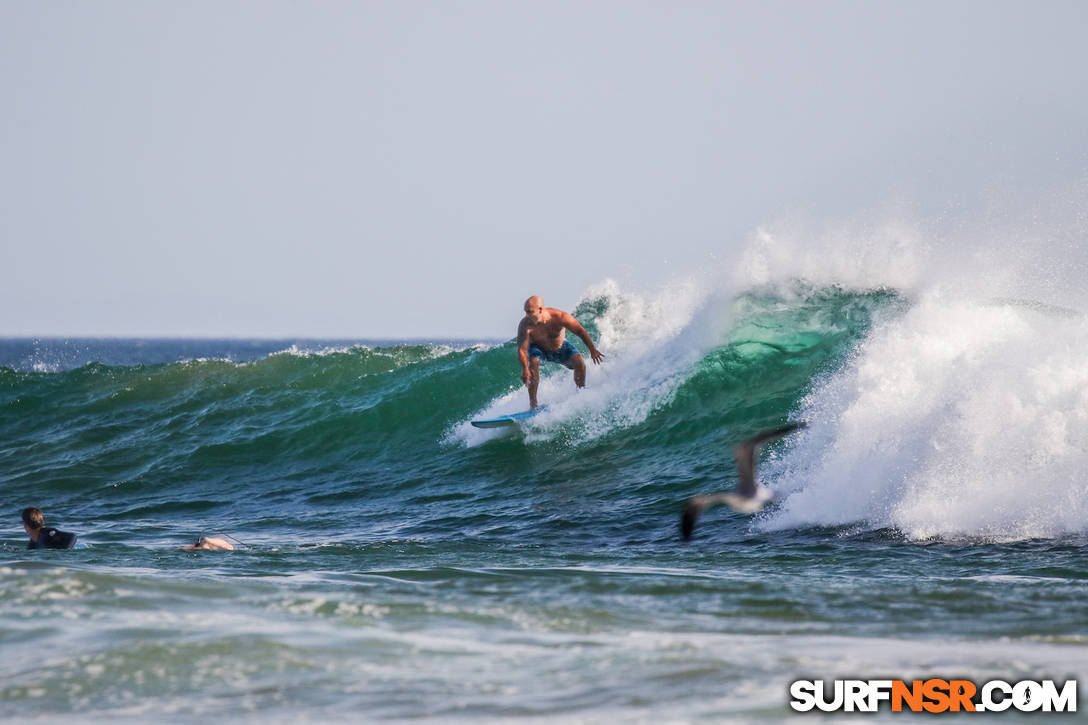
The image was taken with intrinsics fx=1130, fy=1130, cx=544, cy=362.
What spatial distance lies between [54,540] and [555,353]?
6309mm

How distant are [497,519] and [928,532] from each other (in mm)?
Answer: 4433

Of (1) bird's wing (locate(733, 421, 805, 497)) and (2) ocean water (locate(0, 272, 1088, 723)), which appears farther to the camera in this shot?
(2) ocean water (locate(0, 272, 1088, 723))

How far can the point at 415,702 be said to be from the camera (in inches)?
202

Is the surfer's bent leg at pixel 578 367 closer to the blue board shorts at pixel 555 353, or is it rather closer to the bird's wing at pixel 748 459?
the blue board shorts at pixel 555 353

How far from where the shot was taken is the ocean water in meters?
5.45

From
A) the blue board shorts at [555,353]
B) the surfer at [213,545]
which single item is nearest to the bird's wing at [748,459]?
the surfer at [213,545]

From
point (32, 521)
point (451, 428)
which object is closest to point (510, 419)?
point (451, 428)

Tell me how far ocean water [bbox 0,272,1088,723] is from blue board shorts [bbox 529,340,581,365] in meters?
1.09

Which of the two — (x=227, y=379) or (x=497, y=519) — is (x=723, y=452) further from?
(x=227, y=379)

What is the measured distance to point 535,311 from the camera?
13.6m

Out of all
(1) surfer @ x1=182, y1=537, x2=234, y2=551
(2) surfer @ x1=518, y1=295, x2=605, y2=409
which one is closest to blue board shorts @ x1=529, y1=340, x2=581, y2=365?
(2) surfer @ x1=518, y1=295, x2=605, y2=409

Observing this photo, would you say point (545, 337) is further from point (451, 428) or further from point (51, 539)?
point (51, 539)

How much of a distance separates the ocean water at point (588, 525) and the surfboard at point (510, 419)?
0.80ft

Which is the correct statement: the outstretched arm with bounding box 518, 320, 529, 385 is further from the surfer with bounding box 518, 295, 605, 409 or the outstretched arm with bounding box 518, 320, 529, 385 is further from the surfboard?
the surfboard
